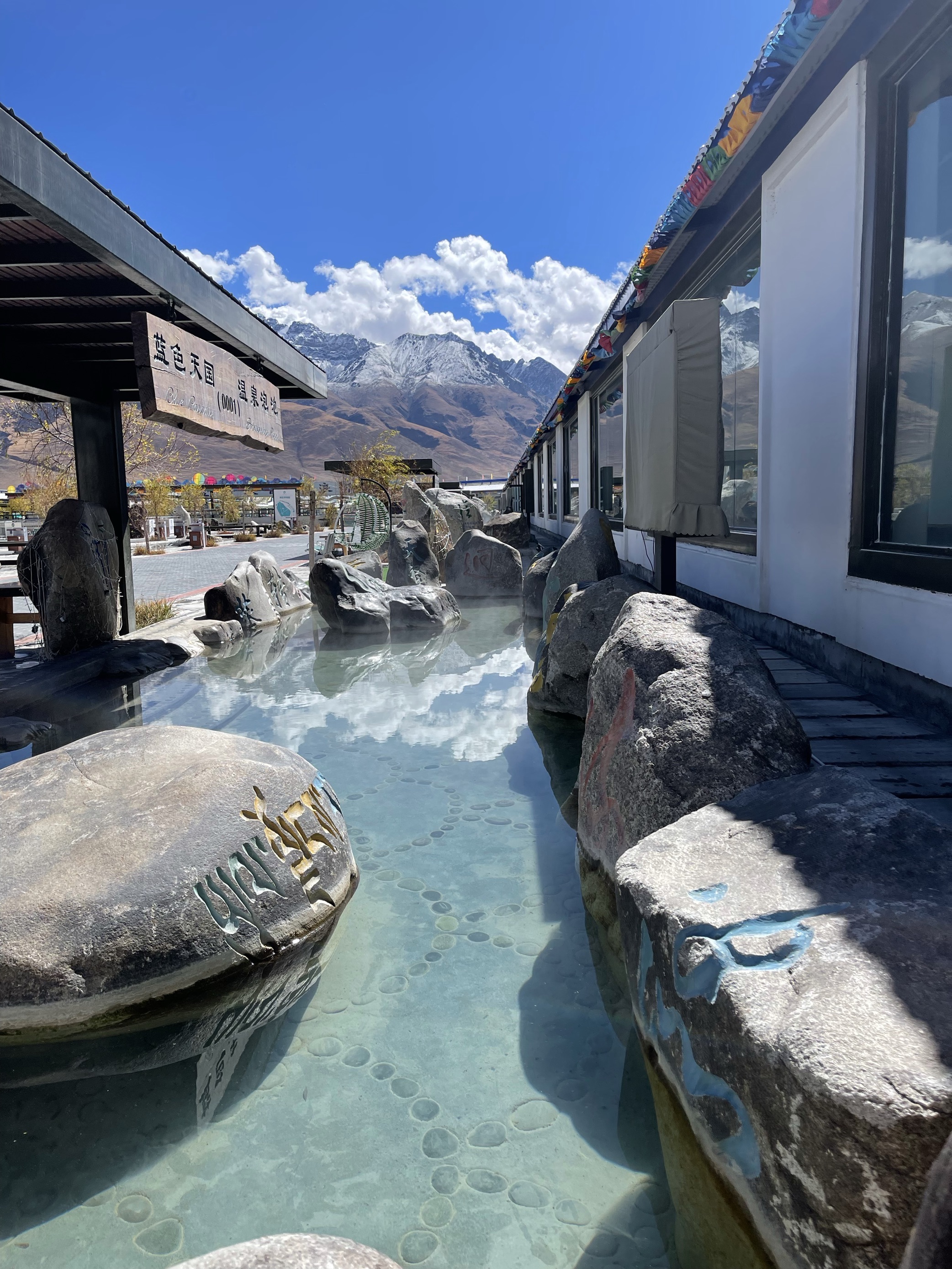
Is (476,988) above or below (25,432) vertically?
below

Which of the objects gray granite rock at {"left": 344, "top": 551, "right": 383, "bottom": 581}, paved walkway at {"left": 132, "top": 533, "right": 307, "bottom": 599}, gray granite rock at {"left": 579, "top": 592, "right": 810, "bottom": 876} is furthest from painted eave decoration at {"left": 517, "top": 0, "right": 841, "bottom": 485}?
gray granite rock at {"left": 344, "top": 551, "right": 383, "bottom": 581}

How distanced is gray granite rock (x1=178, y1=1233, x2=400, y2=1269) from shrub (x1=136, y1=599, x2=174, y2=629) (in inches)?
350

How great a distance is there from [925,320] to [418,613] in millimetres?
7343

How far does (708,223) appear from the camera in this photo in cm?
589

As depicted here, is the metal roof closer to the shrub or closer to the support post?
the shrub

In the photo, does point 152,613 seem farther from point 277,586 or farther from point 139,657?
point 139,657

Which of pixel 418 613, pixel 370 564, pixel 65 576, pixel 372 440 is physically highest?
pixel 372 440

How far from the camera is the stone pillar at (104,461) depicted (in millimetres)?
7961

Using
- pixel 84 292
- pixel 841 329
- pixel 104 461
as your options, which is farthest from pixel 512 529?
pixel 841 329

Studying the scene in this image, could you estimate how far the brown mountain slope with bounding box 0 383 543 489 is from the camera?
427 ft

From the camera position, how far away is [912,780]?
2.48m

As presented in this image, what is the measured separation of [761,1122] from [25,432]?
22.8m

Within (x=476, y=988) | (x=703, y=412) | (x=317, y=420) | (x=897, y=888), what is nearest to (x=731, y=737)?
(x=897, y=888)

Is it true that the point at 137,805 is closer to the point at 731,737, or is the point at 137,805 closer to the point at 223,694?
the point at 731,737
